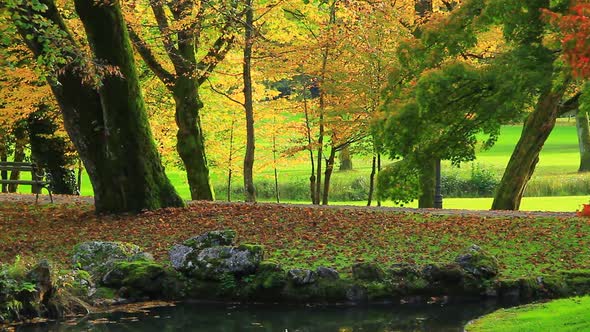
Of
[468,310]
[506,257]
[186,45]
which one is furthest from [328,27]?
[468,310]

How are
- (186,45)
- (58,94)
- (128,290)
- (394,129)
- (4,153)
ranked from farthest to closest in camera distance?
(4,153) → (186,45) → (58,94) → (128,290) → (394,129)

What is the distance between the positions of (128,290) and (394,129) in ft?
17.3

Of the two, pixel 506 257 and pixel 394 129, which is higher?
pixel 394 129

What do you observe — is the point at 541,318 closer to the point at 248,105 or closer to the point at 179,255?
the point at 179,255

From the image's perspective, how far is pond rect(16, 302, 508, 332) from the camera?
1340 cm

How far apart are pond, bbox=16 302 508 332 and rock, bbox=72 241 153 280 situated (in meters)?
1.81

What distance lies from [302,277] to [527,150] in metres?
11.4

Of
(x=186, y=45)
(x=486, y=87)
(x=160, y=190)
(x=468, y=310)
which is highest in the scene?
(x=186, y=45)

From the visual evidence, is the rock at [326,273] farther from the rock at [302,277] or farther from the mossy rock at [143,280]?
the mossy rock at [143,280]

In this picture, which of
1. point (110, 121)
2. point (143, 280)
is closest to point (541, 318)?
point (143, 280)

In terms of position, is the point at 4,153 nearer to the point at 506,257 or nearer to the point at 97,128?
the point at 97,128

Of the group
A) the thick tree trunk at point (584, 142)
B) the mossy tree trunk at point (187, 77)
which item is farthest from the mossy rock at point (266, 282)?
the thick tree trunk at point (584, 142)

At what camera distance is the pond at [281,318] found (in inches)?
527

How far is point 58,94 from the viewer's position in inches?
814
